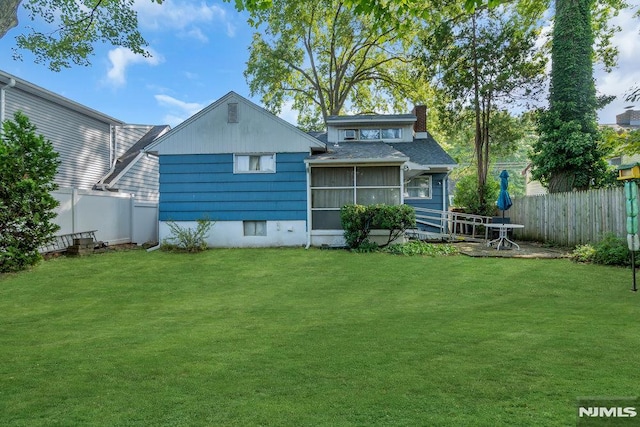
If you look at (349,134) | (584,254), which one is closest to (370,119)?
(349,134)

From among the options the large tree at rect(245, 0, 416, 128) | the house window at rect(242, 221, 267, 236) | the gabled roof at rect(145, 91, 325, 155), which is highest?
the large tree at rect(245, 0, 416, 128)

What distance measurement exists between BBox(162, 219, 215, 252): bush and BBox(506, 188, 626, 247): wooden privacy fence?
12.2 meters

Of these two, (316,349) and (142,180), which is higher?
(142,180)

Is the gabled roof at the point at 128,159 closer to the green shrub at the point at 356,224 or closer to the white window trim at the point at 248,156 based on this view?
the white window trim at the point at 248,156

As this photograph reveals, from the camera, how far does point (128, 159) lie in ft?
61.9

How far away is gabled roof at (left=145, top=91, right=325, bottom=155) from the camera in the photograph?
43.2 feet

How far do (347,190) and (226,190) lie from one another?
4.26 m

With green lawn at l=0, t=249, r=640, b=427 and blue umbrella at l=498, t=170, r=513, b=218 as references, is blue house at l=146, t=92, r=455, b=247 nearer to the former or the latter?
blue umbrella at l=498, t=170, r=513, b=218

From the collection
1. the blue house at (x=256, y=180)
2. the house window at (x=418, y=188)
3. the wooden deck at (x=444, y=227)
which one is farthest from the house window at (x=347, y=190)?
the house window at (x=418, y=188)

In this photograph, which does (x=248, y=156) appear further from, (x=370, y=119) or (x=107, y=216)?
(x=370, y=119)

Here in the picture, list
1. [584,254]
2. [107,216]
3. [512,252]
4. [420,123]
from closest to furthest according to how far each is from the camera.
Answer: [584,254] < [512,252] < [107,216] < [420,123]

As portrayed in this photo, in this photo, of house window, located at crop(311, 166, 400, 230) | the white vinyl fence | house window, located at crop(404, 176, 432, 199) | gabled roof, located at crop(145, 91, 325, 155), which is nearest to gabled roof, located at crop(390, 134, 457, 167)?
house window, located at crop(404, 176, 432, 199)

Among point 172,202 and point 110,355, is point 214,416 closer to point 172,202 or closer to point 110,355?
point 110,355

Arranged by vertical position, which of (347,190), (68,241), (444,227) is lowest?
(68,241)
